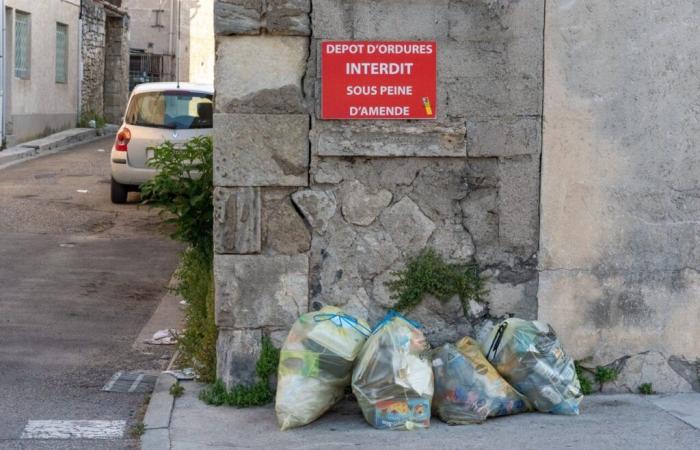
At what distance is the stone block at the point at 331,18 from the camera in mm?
6164

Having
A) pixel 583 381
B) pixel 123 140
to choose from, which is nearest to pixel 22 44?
pixel 123 140

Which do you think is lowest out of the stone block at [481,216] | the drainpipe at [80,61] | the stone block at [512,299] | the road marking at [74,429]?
the road marking at [74,429]

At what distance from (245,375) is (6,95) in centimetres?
1597

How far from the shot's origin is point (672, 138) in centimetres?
641

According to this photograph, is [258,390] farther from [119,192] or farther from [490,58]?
[119,192]

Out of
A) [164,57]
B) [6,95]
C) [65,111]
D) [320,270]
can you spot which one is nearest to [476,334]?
[320,270]

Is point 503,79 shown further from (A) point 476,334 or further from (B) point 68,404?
(B) point 68,404

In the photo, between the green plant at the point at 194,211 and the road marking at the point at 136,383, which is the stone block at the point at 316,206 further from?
the road marking at the point at 136,383

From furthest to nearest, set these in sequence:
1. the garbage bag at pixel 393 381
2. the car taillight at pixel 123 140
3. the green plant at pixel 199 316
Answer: the car taillight at pixel 123 140, the green plant at pixel 199 316, the garbage bag at pixel 393 381

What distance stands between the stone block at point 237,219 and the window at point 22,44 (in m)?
16.9

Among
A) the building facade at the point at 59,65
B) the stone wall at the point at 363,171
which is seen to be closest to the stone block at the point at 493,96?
the stone wall at the point at 363,171

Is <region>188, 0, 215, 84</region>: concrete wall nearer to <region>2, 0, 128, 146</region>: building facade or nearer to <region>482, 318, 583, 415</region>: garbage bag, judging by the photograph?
<region>2, 0, 128, 146</region>: building facade

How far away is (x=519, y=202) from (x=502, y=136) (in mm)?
406

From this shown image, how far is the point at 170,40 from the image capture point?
111 ft
